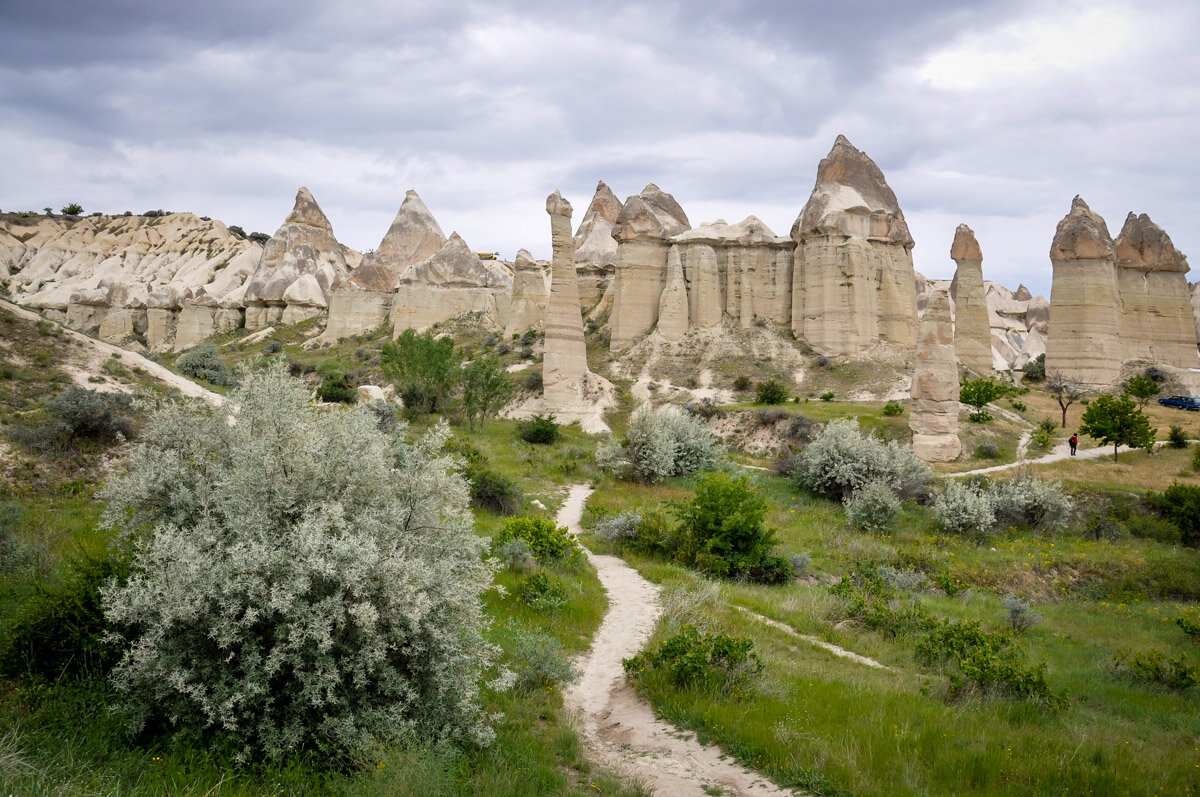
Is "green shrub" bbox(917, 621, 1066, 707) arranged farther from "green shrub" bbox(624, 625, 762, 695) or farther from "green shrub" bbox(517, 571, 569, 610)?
"green shrub" bbox(517, 571, 569, 610)

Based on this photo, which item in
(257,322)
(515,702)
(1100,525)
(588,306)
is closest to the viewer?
(515,702)

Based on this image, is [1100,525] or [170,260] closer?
[1100,525]

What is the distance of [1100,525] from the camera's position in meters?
18.9

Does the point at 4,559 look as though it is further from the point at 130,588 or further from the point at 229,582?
the point at 229,582

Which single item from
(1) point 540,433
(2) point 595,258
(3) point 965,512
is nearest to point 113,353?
(1) point 540,433

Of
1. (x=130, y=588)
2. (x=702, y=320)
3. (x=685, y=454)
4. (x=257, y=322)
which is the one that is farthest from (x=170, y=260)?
(x=130, y=588)

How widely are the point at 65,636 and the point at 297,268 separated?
60.6 metres

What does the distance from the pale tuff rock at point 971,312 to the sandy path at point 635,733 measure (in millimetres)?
37382

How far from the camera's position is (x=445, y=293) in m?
49.7

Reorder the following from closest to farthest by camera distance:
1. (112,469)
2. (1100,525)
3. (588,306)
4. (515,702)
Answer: (515,702) → (112,469) → (1100,525) → (588,306)

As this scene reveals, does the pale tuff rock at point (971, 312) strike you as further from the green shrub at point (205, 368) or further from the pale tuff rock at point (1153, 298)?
the green shrub at point (205, 368)

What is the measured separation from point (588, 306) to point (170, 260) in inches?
2018

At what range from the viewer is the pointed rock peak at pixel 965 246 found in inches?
1635

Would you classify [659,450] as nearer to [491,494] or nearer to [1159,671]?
[491,494]
